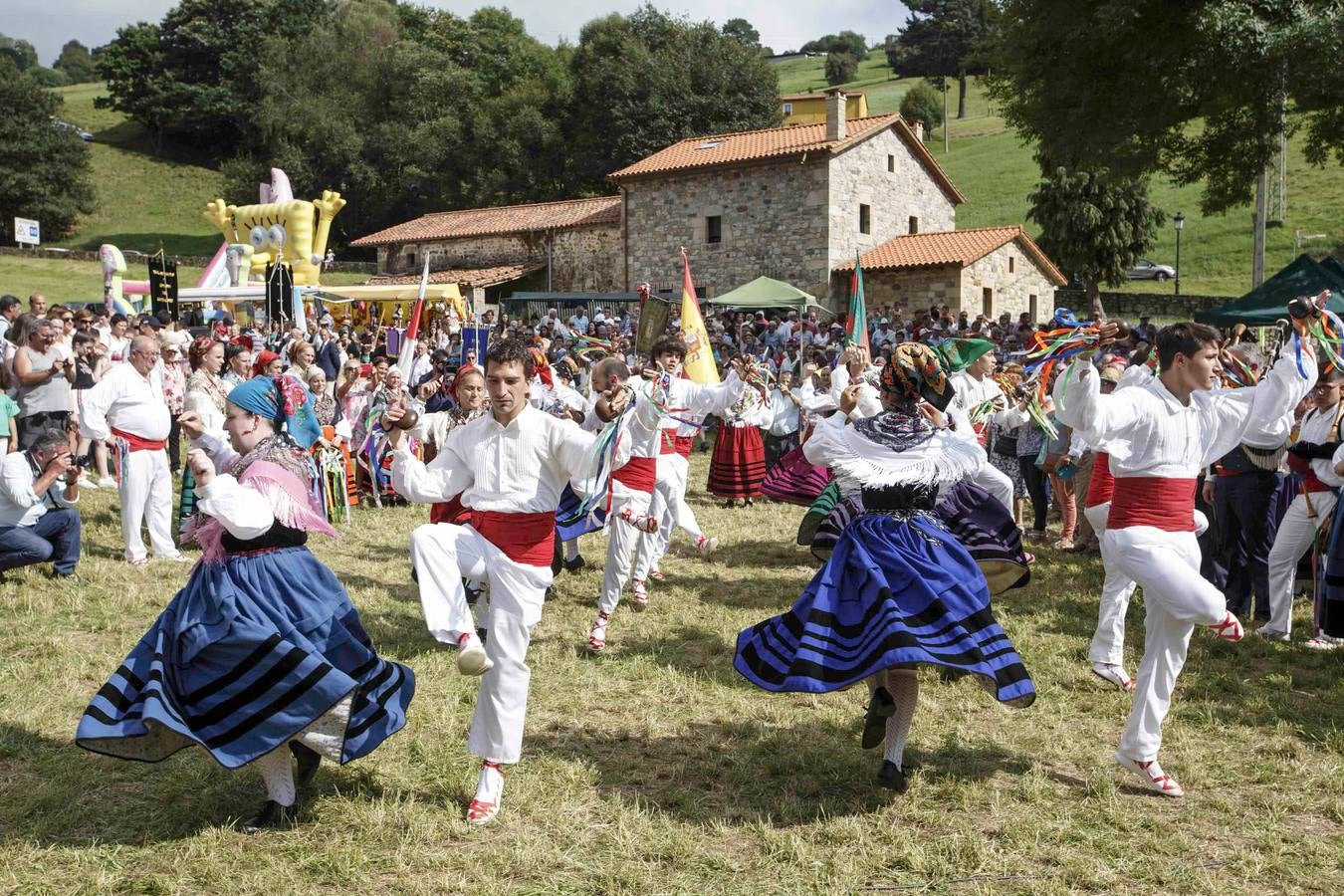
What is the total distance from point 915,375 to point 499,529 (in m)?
1.96

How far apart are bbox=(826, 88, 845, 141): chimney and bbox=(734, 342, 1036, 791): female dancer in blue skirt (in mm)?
31214

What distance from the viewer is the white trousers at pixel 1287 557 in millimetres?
6984

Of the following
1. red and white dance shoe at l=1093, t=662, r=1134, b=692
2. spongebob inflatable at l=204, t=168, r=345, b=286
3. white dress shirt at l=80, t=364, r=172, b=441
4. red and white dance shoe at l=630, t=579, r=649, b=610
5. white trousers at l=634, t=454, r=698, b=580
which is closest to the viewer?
red and white dance shoe at l=1093, t=662, r=1134, b=692

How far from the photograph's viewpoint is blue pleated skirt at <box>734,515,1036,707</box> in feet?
14.1

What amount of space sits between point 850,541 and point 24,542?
6.17 metres

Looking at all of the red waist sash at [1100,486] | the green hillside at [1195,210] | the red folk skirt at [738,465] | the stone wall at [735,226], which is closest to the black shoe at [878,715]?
the red waist sash at [1100,486]

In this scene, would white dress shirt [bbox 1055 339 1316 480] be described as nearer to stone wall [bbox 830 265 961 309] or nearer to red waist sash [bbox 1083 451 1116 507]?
red waist sash [bbox 1083 451 1116 507]

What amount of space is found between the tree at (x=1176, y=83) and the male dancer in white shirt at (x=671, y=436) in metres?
12.5

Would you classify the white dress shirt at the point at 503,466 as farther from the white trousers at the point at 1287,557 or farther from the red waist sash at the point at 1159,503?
the white trousers at the point at 1287,557

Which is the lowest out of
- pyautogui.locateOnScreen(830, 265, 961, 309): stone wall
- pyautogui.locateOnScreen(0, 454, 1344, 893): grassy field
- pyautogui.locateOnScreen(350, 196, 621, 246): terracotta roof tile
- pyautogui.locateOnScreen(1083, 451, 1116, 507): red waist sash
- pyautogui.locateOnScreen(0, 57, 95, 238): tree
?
pyautogui.locateOnScreen(0, 454, 1344, 893): grassy field

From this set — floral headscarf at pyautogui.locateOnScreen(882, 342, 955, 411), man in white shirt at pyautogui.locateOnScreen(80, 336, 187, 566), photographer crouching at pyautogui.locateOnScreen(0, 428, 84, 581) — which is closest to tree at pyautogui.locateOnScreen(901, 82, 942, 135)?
man in white shirt at pyautogui.locateOnScreen(80, 336, 187, 566)

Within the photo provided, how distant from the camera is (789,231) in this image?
34969mm

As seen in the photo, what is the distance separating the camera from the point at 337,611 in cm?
431

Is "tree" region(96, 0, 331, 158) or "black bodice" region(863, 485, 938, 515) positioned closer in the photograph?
"black bodice" region(863, 485, 938, 515)
